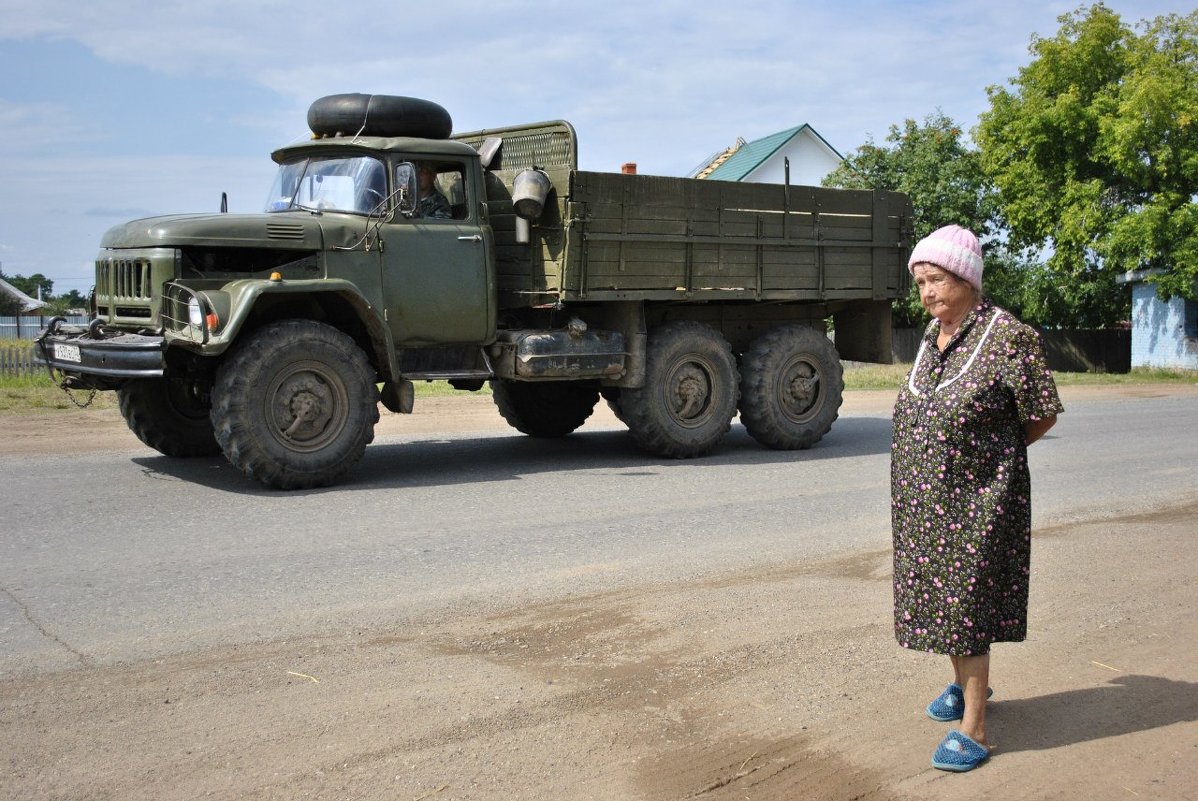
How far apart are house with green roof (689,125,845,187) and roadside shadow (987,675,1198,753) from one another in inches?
1381

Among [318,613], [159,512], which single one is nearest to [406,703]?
[318,613]

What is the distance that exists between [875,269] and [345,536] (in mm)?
6974

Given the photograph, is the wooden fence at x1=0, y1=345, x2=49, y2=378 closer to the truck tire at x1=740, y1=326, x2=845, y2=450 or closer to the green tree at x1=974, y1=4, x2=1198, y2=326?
the truck tire at x1=740, y1=326, x2=845, y2=450

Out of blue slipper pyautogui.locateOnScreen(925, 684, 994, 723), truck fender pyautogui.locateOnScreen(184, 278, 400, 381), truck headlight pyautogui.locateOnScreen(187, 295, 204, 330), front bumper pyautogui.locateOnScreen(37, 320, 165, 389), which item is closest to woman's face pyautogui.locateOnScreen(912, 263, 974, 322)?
blue slipper pyautogui.locateOnScreen(925, 684, 994, 723)

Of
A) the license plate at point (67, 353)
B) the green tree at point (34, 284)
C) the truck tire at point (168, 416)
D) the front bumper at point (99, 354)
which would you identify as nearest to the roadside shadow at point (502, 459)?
the truck tire at point (168, 416)

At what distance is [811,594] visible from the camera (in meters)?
6.27

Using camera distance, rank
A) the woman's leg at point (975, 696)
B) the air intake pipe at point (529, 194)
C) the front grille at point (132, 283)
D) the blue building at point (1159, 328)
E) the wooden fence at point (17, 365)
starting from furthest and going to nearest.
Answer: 1. the blue building at point (1159, 328)
2. the wooden fence at point (17, 365)
3. the air intake pipe at point (529, 194)
4. the front grille at point (132, 283)
5. the woman's leg at point (975, 696)

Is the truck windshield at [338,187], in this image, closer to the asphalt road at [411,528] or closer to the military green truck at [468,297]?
the military green truck at [468,297]

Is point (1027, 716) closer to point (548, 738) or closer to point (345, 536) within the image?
point (548, 738)

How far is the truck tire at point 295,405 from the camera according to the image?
882 centimetres

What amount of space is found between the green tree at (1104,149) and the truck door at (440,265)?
21.5 metres

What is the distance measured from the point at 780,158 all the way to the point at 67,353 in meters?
33.5

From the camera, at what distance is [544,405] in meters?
12.6

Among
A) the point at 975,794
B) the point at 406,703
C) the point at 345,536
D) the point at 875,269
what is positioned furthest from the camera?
the point at 875,269
